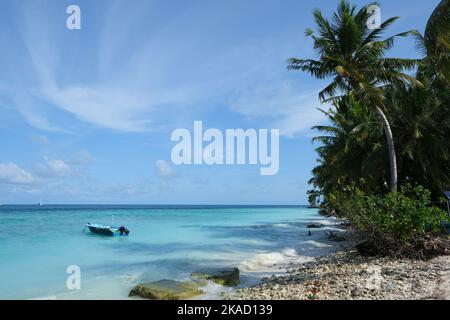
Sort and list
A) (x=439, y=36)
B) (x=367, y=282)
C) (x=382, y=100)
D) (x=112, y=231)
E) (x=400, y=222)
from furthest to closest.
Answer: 1. (x=112, y=231)
2. (x=382, y=100)
3. (x=400, y=222)
4. (x=439, y=36)
5. (x=367, y=282)

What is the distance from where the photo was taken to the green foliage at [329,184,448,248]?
918 centimetres

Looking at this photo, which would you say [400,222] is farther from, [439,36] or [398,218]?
[439,36]

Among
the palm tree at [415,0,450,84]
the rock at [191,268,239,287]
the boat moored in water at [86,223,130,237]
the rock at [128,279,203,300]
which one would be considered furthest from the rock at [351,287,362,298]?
the boat moored in water at [86,223,130,237]

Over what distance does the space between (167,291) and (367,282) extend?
4327mm

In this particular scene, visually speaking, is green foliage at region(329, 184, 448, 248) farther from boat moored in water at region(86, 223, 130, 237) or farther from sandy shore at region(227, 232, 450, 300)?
boat moored in water at region(86, 223, 130, 237)

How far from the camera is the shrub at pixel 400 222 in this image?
30.2 feet

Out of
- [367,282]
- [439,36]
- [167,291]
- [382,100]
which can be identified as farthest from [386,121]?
[167,291]

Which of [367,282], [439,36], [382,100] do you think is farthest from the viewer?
[382,100]

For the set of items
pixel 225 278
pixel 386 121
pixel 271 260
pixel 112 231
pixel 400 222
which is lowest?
pixel 112 231

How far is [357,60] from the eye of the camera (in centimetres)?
1357

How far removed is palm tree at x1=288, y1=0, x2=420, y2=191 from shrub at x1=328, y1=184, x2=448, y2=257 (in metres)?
3.26

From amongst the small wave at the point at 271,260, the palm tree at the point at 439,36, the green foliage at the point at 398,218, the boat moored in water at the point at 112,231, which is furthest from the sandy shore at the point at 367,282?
the boat moored in water at the point at 112,231

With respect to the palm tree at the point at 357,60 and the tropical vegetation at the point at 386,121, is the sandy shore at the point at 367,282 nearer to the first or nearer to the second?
the tropical vegetation at the point at 386,121
